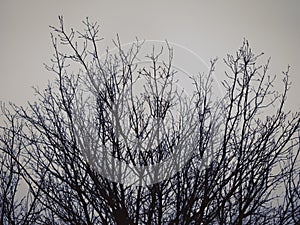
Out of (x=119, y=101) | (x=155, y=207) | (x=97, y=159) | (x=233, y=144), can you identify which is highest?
(x=119, y=101)

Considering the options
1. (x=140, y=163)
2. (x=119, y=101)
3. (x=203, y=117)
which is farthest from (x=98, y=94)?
(x=203, y=117)

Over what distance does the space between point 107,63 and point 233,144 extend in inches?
75.4

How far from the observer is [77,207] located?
462 cm

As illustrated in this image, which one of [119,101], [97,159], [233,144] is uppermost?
[119,101]

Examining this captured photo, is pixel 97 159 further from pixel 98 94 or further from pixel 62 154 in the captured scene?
pixel 98 94

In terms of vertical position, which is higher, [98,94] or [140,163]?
[98,94]

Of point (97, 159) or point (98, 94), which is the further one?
point (98, 94)

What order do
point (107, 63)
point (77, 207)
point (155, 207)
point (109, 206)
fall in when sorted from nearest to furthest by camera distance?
point (109, 206) → point (155, 207) → point (77, 207) → point (107, 63)

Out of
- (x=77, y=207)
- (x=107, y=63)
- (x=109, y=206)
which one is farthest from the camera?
(x=107, y=63)

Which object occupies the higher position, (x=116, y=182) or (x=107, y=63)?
(x=107, y=63)

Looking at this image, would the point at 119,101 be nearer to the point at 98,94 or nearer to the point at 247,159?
the point at 98,94

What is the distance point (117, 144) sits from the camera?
4.46 metres

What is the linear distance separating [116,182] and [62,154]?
0.71 m

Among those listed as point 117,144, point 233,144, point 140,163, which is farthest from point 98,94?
point 233,144
